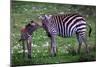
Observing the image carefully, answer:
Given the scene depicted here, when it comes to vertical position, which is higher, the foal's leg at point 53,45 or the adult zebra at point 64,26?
the adult zebra at point 64,26

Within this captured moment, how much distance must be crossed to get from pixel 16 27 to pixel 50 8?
550 mm

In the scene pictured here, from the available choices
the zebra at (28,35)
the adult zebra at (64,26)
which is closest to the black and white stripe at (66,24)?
the adult zebra at (64,26)

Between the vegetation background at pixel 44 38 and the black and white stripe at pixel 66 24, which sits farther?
the black and white stripe at pixel 66 24

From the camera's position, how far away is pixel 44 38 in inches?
91.5

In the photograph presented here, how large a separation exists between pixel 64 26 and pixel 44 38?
347 millimetres

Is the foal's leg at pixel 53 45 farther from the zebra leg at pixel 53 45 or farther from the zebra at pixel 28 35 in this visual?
the zebra at pixel 28 35

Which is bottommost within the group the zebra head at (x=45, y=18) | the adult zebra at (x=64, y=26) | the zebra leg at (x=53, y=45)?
the zebra leg at (x=53, y=45)

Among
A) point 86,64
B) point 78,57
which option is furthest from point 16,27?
point 86,64

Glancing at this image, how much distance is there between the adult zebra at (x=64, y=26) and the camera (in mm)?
2344

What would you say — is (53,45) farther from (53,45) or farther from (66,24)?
(66,24)

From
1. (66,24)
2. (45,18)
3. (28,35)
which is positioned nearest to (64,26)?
(66,24)

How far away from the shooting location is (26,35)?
226 cm

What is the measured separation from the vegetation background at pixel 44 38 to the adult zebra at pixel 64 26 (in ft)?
0.19

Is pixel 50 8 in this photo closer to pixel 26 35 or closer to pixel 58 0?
pixel 58 0
